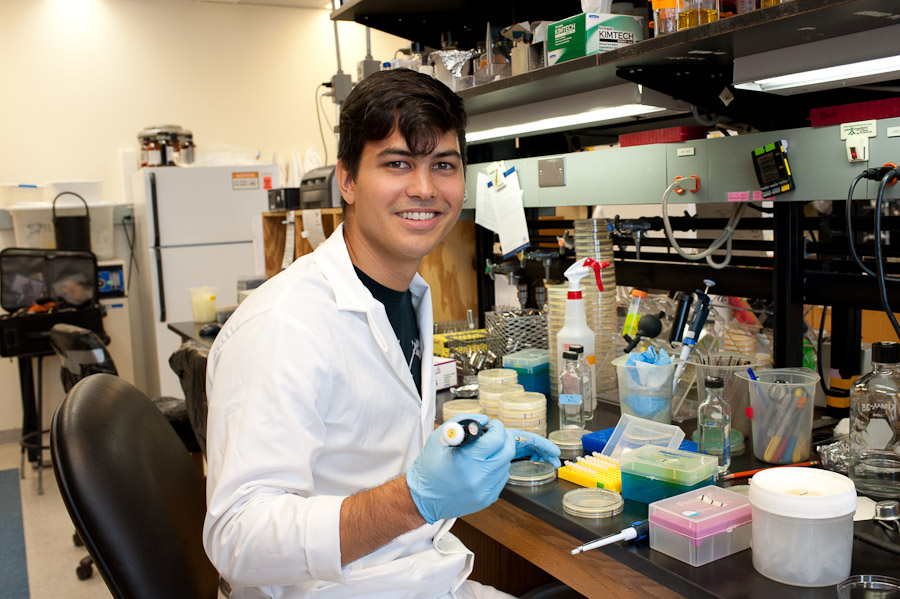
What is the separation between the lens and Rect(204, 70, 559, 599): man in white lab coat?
1.00 meters

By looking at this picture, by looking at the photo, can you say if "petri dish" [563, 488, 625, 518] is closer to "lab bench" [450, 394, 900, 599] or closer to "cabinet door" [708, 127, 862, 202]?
"lab bench" [450, 394, 900, 599]

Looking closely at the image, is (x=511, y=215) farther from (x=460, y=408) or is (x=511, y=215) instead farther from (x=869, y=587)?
(x=869, y=587)

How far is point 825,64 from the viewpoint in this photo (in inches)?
50.2

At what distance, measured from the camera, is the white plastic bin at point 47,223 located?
16.0 ft

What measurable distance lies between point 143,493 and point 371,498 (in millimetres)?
386

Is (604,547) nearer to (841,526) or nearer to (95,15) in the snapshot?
(841,526)

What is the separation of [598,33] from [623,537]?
1045mm

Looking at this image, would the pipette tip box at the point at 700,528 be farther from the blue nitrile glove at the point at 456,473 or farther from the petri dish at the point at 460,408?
the petri dish at the point at 460,408

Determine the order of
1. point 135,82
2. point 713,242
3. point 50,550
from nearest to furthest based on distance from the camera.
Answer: point 713,242 < point 50,550 < point 135,82

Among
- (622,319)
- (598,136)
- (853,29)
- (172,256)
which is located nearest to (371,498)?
(853,29)

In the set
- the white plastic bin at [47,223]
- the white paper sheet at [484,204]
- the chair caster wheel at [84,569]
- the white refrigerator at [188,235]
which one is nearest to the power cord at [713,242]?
the white paper sheet at [484,204]

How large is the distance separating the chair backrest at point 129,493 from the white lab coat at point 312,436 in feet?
0.35

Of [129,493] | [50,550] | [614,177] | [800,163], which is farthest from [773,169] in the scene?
[50,550]

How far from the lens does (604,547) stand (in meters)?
1.14
